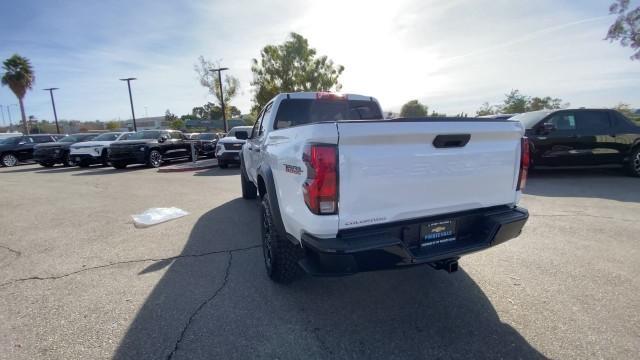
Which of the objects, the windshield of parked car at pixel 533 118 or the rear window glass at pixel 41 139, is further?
the rear window glass at pixel 41 139

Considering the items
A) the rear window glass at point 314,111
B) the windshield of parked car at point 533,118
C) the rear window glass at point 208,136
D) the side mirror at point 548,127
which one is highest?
the rear window glass at point 314,111

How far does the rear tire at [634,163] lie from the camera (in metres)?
7.96

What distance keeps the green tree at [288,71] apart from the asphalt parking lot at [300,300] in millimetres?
24035

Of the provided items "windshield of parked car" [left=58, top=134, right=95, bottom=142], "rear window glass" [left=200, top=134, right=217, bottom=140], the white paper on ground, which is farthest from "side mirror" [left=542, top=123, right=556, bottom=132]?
"windshield of parked car" [left=58, top=134, right=95, bottom=142]

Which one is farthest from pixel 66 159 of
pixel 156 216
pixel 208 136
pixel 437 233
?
pixel 437 233

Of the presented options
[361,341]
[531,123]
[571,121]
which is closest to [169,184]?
[361,341]

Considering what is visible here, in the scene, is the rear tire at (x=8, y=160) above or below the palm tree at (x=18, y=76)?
below

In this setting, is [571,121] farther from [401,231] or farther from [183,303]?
[183,303]

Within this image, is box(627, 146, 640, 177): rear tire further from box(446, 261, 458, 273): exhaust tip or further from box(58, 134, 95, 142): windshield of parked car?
box(58, 134, 95, 142): windshield of parked car

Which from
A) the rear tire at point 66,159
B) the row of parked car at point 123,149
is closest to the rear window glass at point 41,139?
the row of parked car at point 123,149

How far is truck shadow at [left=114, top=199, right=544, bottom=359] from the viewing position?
217 centimetres

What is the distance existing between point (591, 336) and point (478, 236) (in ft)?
3.30

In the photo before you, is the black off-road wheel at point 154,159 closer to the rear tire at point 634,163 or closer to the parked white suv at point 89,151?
the parked white suv at point 89,151

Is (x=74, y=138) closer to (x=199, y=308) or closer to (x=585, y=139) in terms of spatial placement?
(x=199, y=308)
